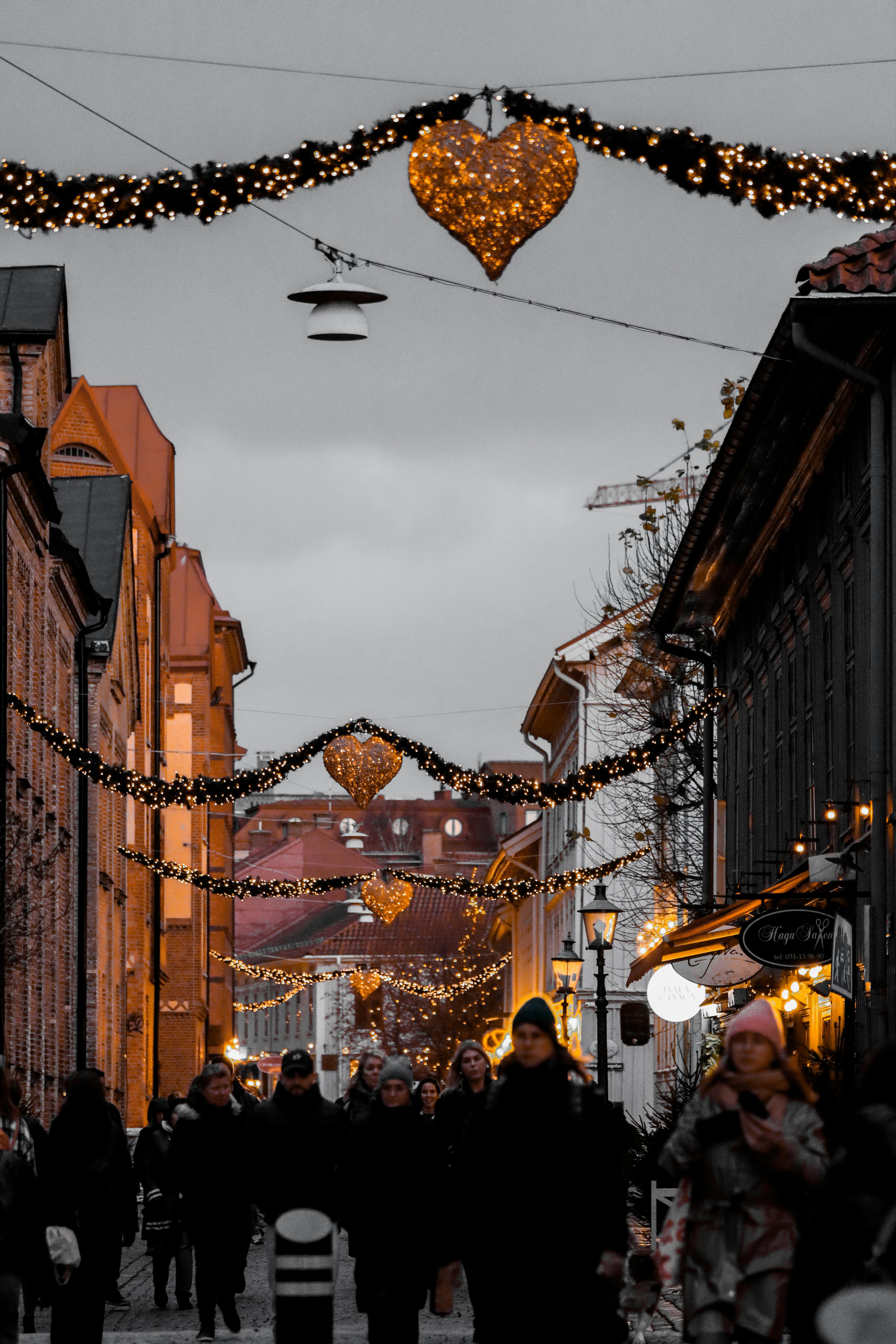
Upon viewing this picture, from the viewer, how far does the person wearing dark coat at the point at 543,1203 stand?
8680 mm

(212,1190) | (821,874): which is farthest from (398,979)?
(212,1190)

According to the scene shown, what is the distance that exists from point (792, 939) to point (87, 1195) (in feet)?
21.5

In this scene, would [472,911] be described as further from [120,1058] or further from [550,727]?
[120,1058]

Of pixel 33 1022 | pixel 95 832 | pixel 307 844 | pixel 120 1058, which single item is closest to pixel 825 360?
pixel 33 1022

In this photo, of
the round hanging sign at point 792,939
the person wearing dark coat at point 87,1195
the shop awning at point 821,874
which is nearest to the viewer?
the person wearing dark coat at point 87,1195

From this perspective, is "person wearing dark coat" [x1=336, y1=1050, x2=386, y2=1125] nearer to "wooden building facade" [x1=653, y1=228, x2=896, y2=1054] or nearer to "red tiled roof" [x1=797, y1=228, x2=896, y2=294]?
"wooden building facade" [x1=653, y1=228, x2=896, y2=1054]

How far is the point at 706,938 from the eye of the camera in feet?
71.6

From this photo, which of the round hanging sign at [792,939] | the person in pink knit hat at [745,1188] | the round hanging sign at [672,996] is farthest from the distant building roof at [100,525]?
the person in pink knit hat at [745,1188]

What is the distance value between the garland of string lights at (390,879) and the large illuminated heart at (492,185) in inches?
722

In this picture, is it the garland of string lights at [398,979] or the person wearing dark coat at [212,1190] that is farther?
the garland of string lights at [398,979]

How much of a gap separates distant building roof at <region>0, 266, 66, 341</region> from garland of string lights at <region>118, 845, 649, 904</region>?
7.14 m

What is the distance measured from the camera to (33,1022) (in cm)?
3244

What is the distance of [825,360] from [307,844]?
107726 millimetres

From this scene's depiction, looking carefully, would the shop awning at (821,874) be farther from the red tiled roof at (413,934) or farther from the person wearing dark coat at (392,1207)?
the red tiled roof at (413,934)
